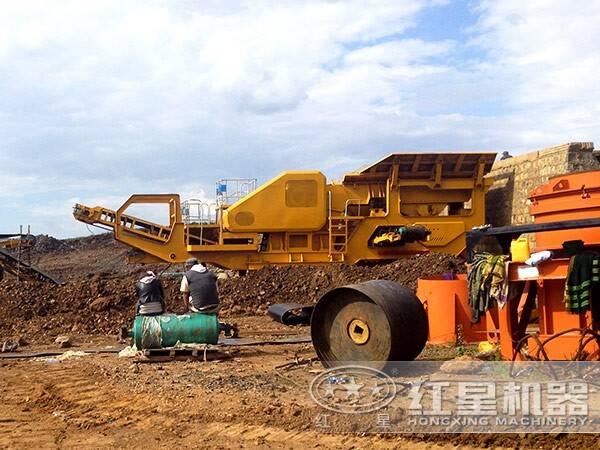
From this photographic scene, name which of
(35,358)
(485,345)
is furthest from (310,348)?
(35,358)

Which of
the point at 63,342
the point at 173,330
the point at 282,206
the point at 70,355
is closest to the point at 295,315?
the point at 173,330

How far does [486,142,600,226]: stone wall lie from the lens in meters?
16.3

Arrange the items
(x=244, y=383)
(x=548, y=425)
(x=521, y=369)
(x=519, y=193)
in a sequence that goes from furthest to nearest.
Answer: (x=519, y=193)
(x=244, y=383)
(x=521, y=369)
(x=548, y=425)

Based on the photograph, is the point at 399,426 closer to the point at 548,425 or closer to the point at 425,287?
the point at 548,425

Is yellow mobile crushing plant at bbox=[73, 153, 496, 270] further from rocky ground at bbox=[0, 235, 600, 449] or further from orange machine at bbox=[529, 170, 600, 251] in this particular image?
orange machine at bbox=[529, 170, 600, 251]

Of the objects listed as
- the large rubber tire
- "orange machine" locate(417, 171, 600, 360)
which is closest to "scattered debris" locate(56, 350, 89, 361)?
the large rubber tire

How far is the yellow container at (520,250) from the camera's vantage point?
7277 mm

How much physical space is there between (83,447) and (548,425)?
3.59 meters

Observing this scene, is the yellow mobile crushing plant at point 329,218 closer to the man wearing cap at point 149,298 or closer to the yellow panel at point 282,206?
the yellow panel at point 282,206

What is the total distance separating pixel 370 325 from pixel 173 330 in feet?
10.9

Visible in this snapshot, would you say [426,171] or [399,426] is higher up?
[426,171]

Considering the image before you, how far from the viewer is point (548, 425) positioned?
5594 millimetres

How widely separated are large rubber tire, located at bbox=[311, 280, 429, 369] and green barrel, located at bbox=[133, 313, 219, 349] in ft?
7.90

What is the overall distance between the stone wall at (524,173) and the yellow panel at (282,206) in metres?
4.88
